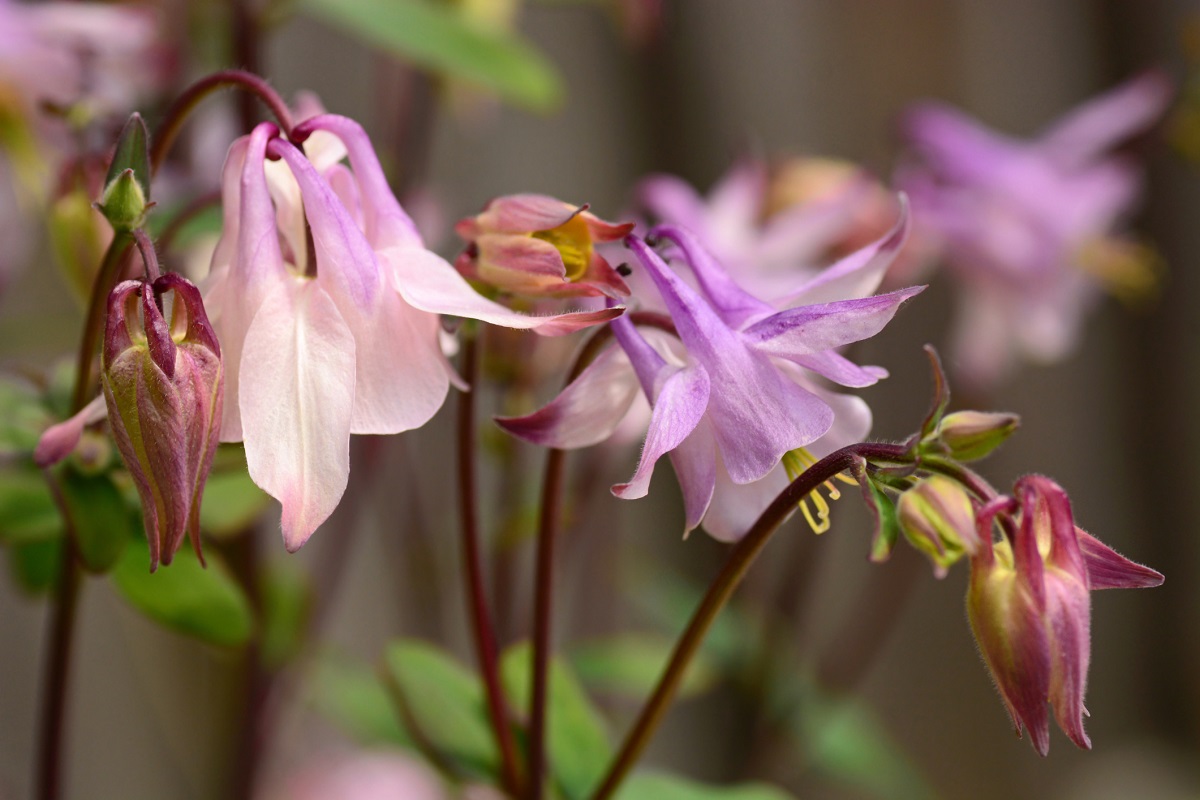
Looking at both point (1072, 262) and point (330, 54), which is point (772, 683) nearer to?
point (1072, 262)

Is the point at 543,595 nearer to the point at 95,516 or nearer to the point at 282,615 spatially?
the point at 95,516

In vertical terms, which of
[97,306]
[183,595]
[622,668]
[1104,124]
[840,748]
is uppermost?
[1104,124]

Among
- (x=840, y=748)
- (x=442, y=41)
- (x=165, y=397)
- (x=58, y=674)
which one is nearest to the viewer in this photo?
(x=165, y=397)

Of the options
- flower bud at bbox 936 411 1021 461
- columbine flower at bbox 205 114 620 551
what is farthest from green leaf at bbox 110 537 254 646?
flower bud at bbox 936 411 1021 461

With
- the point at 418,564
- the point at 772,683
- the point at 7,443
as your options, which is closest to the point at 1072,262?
the point at 772,683

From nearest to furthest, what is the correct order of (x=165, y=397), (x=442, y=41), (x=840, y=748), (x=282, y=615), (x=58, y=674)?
(x=165, y=397) < (x=58, y=674) < (x=442, y=41) < (x=282, y=615) < (x=840, y=748)

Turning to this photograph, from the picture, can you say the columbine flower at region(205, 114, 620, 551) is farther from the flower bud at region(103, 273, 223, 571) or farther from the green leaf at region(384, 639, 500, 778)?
the green leaf at region(384, 639, 500, 778)

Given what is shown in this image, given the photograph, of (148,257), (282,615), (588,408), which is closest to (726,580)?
(588,408)
